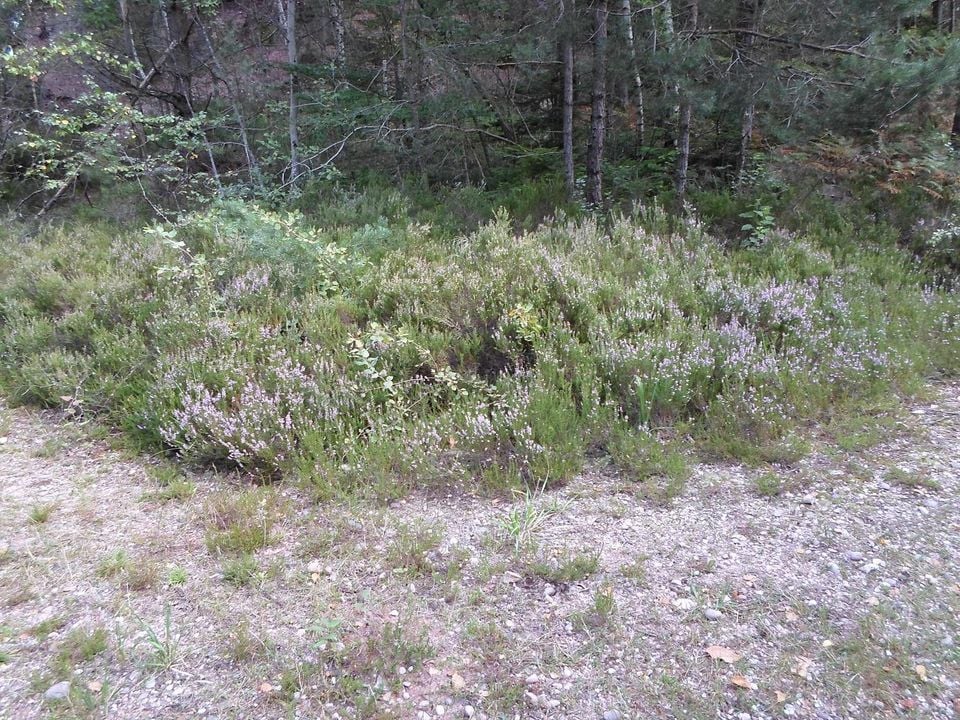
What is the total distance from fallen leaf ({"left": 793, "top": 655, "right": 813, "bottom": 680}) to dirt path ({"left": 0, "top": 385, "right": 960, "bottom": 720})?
0.04 feet

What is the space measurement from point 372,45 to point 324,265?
7.61 metres

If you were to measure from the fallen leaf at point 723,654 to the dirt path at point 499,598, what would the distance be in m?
0.02

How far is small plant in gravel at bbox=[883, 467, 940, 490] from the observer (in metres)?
4.14

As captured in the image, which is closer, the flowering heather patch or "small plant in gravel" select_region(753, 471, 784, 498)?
"small plant in gravel" select_region(753, 471, 784, 498)

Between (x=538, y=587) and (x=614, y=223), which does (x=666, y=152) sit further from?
(x=538, y=587)

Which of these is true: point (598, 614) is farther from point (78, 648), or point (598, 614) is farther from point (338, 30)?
point (338, 30)

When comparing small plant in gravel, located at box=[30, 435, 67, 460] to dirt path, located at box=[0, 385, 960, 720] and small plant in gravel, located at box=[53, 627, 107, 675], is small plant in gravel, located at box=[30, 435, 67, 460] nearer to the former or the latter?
dirt path, located at box=[0, 385, 960, 720]

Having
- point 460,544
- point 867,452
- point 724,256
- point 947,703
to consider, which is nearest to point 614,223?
point 724,256

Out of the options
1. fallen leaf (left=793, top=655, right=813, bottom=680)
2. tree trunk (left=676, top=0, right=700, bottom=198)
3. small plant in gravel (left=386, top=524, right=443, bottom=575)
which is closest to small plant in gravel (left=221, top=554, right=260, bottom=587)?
small plant in gravel (left=386, top=524, right=443, bottom=575)

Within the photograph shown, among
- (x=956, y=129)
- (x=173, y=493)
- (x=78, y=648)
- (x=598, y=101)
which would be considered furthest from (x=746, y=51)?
(x=78, y=648)

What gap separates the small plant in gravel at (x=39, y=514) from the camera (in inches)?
159

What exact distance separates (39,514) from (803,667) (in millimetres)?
4441

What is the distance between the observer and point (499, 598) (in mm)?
3402

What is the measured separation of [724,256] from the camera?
757 centimetres
